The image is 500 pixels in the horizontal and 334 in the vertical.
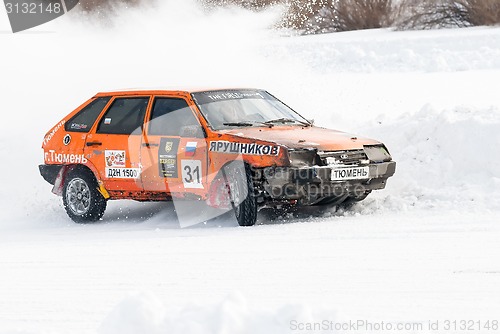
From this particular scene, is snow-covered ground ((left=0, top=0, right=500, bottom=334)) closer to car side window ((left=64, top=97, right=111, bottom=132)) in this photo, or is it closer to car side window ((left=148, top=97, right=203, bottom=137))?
car side window ((left=148, top=97, right=203, bottom=137))

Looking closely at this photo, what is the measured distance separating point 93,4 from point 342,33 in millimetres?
7421

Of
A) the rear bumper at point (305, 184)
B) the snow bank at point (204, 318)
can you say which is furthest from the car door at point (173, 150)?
the snow bank at point (204, 318)

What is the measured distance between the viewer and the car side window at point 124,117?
1026 centimetres

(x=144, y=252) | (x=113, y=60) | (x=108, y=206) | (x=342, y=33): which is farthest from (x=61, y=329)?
(x=342, y=33)

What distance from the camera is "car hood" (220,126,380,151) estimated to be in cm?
916

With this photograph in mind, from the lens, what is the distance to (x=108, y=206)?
11906 mm

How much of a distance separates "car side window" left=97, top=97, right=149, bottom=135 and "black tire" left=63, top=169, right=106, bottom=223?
548 mm

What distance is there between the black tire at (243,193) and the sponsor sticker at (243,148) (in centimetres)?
14

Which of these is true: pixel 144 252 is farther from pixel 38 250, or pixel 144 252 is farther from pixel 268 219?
pixel 268 219

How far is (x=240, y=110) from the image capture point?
1005 cm

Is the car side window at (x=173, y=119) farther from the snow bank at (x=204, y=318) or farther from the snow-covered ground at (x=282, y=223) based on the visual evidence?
the snow bank at (x=204, y=318)

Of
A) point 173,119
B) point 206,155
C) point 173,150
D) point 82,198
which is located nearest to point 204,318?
point 206,155

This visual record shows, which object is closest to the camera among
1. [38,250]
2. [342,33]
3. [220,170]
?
[38,250]

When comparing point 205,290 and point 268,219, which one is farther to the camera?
point 268,219
